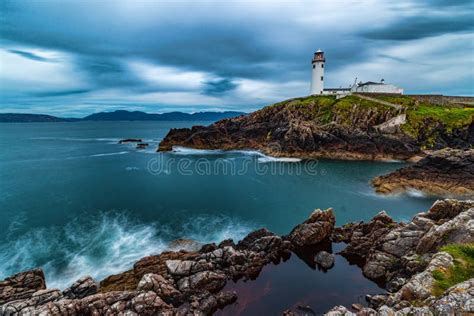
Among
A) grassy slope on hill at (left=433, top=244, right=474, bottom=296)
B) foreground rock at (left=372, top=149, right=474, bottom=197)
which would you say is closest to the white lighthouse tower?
foreground rock at (left=372, top=149, right=474, bottom=197)

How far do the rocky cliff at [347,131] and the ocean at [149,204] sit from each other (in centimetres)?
789

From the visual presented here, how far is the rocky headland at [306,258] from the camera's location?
14.1 metres

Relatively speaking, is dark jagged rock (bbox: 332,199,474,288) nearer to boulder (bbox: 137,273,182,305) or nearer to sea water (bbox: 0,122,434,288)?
sea water (bbox: 0,122,434,288)

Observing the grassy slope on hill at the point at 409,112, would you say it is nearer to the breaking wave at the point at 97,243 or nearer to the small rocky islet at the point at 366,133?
the small rocky islet at the point at 366,133

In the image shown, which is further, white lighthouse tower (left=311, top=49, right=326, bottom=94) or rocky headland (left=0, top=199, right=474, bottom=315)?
white lighthouse tower (left=311, top=49, right=326, bottom=94)

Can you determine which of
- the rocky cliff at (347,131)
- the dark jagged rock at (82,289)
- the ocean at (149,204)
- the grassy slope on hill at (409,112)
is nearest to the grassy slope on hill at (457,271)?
the ocean at (149,204)

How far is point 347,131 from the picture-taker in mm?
74938

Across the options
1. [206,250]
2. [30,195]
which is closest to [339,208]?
[206,250]

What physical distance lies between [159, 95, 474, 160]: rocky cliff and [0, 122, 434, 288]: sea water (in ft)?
24.2

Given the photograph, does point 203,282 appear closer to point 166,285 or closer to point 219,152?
point 166,285

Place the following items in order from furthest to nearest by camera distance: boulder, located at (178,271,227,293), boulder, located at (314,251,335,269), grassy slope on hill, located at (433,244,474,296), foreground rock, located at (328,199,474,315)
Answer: boulder, located at (314,251,335,269)
boulder, located at (178,271,227,293)
grassy slope on hill, located at (433,244,474,296)
foreground rock, located at (328,199,474,315)

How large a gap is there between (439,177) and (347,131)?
33.1m

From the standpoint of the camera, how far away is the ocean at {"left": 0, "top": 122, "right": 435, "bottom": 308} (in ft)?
89.2

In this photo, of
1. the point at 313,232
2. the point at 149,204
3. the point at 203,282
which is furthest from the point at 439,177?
the point at 149,204
